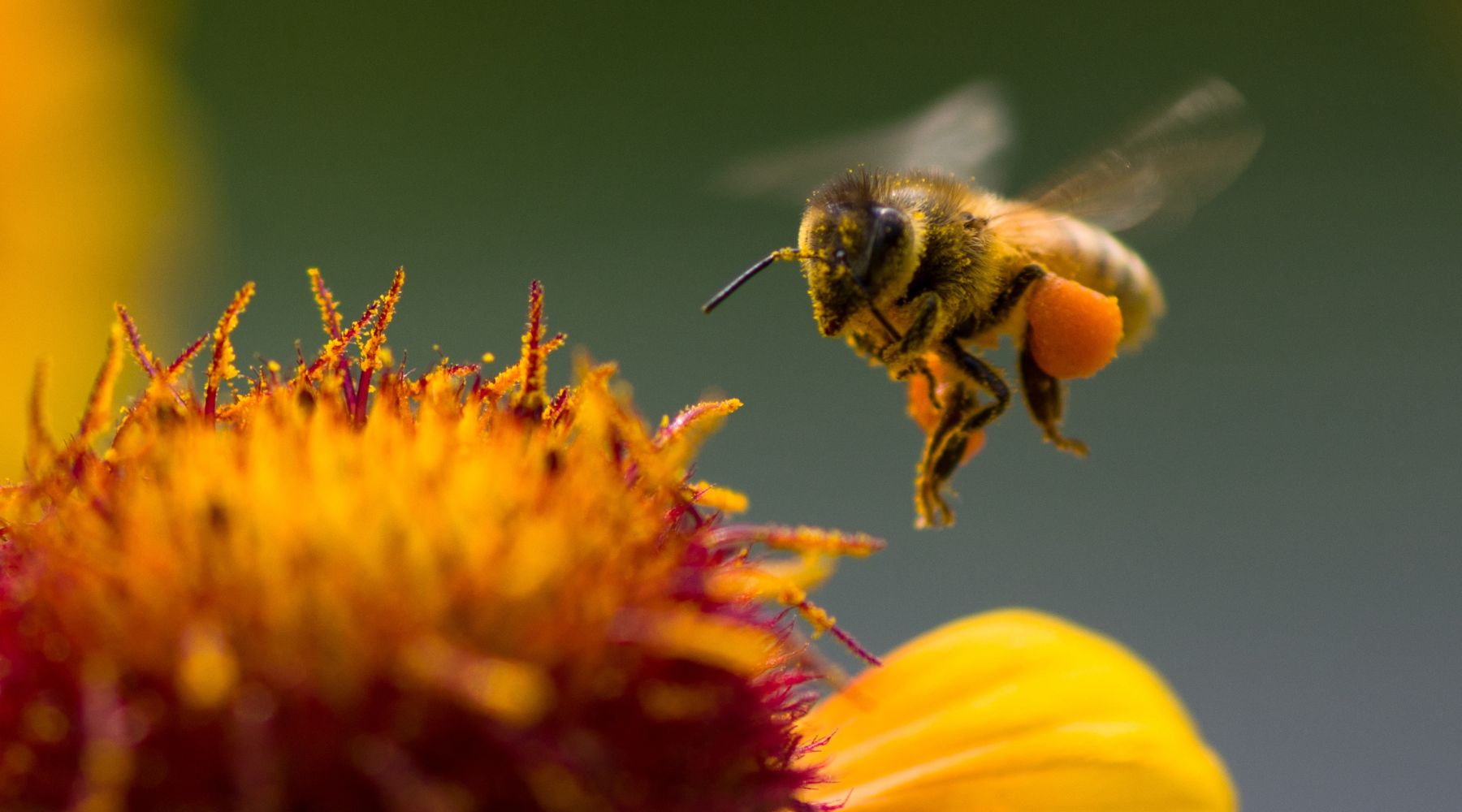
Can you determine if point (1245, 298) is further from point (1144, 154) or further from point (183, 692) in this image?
point (183, 692)

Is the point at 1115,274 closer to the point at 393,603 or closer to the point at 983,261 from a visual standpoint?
the point at 983,261

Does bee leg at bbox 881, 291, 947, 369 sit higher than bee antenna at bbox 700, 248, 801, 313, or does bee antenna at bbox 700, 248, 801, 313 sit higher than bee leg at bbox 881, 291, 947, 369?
bee antenna at bbox 700, 248, 801, 313

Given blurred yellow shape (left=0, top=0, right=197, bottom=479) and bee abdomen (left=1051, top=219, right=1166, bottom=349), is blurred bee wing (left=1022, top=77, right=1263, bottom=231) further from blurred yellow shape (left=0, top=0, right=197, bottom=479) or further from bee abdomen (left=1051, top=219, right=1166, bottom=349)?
blurred yellow shape (left=0, top=0, right=197, bottom=479)

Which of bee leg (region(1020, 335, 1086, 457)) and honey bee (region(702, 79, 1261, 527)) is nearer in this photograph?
honey bee (region(702, 79, 1261, 527))

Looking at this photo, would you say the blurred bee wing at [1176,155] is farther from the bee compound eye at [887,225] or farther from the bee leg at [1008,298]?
the bee compound eye at [887,225]

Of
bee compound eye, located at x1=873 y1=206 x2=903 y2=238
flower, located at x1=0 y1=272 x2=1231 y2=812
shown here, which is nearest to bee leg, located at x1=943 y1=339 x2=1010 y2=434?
bee compound eye, located at x1=873 y1=206 x2=903 y2=238

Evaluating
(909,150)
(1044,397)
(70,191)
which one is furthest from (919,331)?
(70,191)
